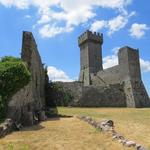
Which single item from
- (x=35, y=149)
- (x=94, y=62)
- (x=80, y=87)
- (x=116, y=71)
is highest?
(x=94, y=62)

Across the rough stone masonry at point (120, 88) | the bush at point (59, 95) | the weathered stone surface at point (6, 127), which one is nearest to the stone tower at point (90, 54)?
the rough stone masonry at point (120, 88)

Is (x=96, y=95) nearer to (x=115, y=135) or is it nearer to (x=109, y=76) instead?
(x=109, y=76)

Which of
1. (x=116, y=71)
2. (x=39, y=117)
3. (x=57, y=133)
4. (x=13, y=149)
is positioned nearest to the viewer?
(x=13, y=149)

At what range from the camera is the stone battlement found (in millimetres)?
49438

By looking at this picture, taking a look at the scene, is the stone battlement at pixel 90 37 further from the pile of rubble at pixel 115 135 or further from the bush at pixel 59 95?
the pile of rubble at pixel 115 135

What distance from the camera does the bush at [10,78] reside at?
13.5 meters

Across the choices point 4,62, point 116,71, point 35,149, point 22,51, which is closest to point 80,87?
point 116,71

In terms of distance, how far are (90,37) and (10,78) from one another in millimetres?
36980

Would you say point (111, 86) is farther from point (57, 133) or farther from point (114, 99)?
point (57, 133)

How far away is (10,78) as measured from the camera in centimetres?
1364

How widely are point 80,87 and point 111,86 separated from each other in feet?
12.6

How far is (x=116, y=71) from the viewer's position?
3728 centimetres

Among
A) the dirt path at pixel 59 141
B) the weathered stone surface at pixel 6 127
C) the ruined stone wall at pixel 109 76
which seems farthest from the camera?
the ruined stone wall at pixel 109 76

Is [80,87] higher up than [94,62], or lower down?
lower down
